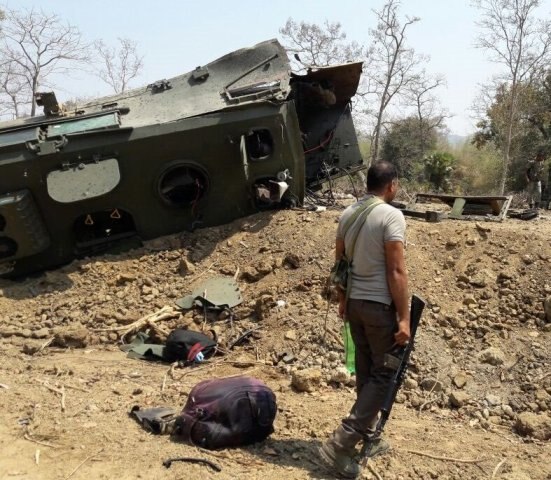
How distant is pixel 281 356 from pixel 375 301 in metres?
2.36

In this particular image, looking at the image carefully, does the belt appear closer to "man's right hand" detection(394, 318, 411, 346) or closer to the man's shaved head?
"man's right hand" detection(394, 318, 411, 346)

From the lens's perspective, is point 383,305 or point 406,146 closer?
point 383,305

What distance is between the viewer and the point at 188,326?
6.34 m

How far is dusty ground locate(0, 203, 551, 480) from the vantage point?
368cm

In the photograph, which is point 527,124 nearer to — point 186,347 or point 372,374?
point 186,347

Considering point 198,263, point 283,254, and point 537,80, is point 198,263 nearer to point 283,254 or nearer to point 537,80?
point 283,254

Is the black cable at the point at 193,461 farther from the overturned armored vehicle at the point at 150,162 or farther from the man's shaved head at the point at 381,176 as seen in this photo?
the overturned armored vehicle at the point at 150,162

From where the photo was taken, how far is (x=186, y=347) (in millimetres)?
5684

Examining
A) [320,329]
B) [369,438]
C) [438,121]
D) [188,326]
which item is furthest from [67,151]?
[438,121]

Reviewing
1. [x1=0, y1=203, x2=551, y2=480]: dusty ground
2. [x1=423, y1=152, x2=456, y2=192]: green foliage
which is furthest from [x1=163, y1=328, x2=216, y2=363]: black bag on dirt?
[x1=423, y1=152, x2=456, y2=192]: green foliage

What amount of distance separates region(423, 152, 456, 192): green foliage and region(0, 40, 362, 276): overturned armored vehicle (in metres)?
14.7

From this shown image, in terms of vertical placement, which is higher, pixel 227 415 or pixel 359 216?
pixel 359 216

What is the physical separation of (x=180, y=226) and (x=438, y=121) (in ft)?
81.8

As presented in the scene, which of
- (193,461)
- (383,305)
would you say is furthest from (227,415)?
(383,305)
